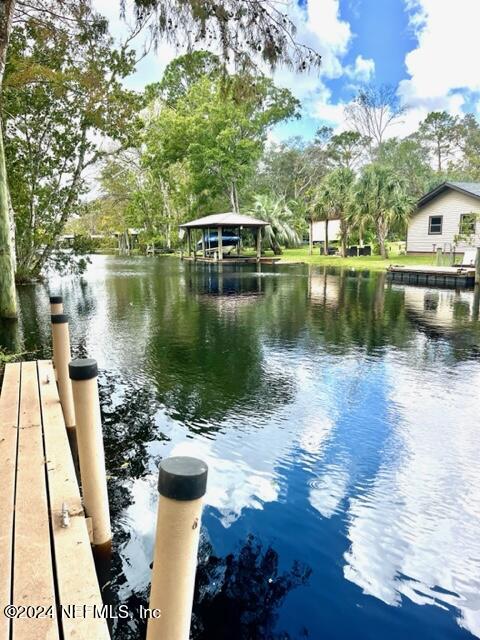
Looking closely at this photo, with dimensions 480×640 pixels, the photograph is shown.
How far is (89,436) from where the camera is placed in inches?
107

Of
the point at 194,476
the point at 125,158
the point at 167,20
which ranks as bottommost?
the point at 194,476

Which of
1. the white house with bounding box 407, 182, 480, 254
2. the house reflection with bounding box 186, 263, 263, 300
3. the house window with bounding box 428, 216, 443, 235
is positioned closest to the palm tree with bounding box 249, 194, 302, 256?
the house reflection with bounding box 186, 263, 263, 300

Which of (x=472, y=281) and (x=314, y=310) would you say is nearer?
(x=314, y=310)

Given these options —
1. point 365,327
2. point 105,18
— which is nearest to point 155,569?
point 365,327

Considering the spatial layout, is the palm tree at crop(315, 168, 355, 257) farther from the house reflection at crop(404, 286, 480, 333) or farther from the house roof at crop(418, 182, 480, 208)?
the house reflection at crop(404, 286, 480, 333)

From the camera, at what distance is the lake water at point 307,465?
2.76 m

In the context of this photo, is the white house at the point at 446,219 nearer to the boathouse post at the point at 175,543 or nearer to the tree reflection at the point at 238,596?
the tree reflection at the point at 238,596

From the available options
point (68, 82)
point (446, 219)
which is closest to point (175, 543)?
point (68, 82)

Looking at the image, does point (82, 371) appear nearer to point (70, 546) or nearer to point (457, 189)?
point (70, 546)

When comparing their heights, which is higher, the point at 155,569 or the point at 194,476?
the point at 194,476

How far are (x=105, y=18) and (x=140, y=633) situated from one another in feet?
38.1

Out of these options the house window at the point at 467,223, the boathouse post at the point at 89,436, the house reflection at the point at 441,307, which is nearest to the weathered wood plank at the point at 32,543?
the boathouse post at the point at 89,436

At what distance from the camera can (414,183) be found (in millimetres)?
48531

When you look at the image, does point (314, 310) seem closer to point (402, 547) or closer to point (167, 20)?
point (167, 20)
